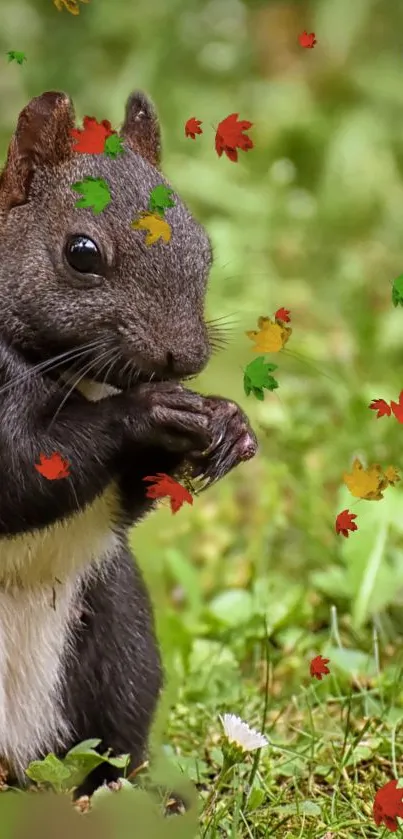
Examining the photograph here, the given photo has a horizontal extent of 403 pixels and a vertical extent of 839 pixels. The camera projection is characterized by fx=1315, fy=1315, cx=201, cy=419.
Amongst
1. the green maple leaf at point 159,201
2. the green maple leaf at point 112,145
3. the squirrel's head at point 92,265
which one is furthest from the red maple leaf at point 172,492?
the green maple leaf at point 112,145

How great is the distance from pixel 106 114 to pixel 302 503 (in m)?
3.60

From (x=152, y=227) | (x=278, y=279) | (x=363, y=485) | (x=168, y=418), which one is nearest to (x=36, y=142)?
(x=152, y=227)

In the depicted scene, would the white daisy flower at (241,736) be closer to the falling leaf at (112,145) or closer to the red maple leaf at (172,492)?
the red maple leaf at (172,492)

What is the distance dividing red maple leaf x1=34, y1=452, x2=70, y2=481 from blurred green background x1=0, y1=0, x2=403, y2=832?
758 mm

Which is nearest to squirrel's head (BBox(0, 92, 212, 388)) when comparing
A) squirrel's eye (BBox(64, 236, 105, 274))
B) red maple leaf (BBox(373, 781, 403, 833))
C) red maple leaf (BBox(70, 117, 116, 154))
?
squirrel's eye (BBox(64, 236, 105, 274))

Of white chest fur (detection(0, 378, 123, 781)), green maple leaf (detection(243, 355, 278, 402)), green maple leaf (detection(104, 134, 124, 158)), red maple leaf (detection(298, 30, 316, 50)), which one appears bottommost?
white chest fur (detection(0, 378, 123, 781))

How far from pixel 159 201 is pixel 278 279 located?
17.5 ft

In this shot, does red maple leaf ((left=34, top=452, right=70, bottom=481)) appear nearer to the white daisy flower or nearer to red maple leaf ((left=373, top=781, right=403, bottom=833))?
the white daisy flower

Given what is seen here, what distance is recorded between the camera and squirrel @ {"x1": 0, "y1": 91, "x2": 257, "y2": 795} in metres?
2.94

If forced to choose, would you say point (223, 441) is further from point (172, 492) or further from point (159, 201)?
point (159, 201)

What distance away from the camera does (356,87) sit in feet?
33.3

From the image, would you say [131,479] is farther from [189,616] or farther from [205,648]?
[189,616]

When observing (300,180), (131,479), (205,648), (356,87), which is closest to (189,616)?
(205,648)

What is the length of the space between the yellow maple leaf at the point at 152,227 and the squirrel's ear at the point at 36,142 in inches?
13.9
